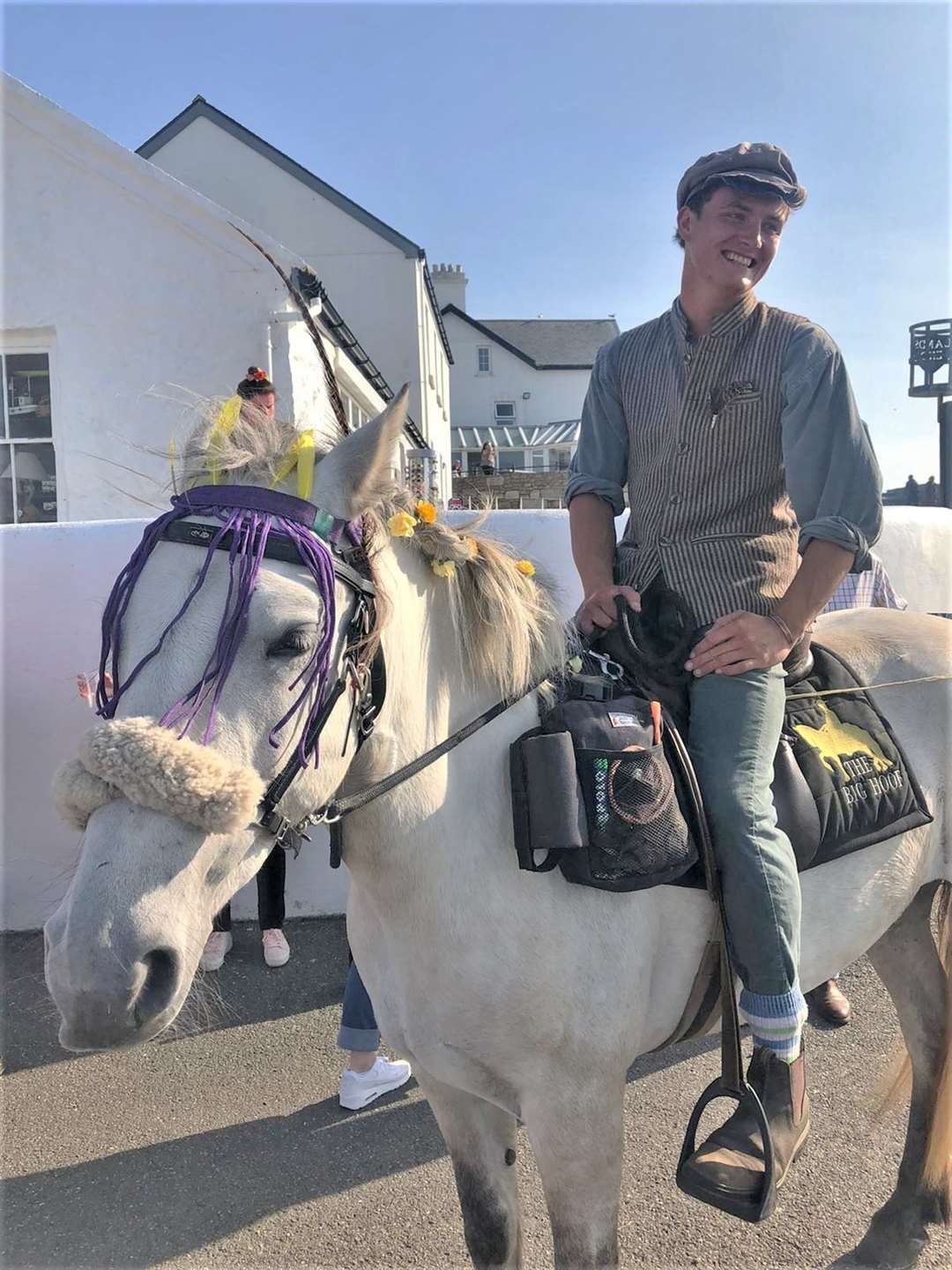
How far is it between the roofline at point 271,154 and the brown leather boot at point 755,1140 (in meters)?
18.7

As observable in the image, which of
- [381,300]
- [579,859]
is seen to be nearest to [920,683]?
[579,859]

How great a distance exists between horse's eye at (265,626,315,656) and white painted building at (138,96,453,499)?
15.1 metres

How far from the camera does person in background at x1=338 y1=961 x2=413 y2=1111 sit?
2.91 meters

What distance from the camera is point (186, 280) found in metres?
6.27

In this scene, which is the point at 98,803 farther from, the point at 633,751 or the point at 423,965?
the point at 633,751

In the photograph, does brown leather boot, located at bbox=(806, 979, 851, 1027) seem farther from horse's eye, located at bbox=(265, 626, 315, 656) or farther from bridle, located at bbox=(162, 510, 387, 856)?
horse's eye, located at bbox=(265, 626, 315, 656)

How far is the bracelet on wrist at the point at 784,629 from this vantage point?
5.82 feet

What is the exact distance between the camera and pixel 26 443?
247 inches

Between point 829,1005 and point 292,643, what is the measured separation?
10.6ft

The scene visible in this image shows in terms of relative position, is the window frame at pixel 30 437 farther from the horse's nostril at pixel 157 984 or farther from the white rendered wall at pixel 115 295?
the horse's nostril at pixel 157 984

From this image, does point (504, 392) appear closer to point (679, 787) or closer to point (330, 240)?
point (330, 240)

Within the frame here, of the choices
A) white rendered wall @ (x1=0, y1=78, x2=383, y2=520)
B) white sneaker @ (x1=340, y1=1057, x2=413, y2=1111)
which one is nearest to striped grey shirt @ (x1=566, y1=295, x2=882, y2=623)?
white sneaker @ (x1=340, y1=1057, x2=413, y2=1111)

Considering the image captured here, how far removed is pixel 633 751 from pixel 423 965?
2.01ft

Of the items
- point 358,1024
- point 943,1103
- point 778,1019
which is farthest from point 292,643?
point 943,1103
